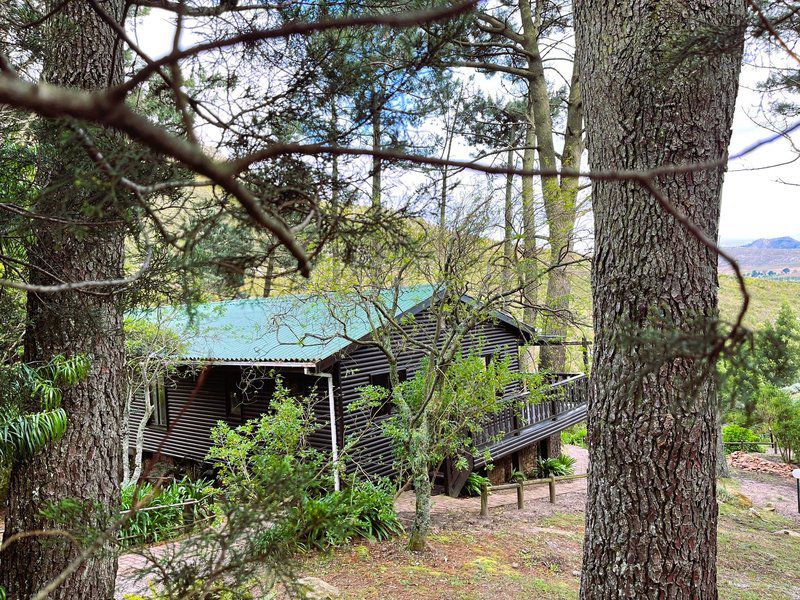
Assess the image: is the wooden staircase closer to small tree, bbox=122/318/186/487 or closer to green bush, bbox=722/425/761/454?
small tree, bbox=122/318/186/487

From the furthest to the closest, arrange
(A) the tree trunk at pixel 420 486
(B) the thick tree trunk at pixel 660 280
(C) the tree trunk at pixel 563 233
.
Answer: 1. (C) the tree trunk at pixel 563 233
2. (A) the tree trunk at pixel 420 486
3. (B) the thick tree trunk at pixel 660 280

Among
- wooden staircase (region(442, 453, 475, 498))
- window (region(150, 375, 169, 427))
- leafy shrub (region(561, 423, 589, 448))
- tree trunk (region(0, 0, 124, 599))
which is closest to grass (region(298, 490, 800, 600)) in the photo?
wooden staircase (region(442, 453, 475, 498))

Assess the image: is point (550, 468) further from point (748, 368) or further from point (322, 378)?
point (748, 368)

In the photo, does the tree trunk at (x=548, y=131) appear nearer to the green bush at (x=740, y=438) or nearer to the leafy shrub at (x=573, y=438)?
the leafy shrub at (x=573, y=438)

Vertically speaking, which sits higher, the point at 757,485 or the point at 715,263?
the point at 715,263

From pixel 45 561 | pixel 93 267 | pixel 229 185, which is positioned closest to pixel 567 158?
pixel 93 267

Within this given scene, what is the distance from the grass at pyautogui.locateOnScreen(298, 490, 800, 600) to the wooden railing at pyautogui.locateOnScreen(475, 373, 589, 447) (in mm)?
1989

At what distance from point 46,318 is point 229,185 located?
3883 mm

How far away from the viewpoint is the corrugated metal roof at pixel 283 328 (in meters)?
8.31

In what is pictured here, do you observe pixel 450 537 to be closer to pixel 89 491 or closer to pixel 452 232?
pixel 452 232

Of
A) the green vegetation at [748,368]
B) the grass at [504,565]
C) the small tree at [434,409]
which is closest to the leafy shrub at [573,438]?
the grass at [504,565]

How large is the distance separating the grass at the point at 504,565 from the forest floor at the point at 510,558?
11mm

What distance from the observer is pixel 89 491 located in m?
3.87

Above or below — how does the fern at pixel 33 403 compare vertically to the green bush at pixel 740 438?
above
